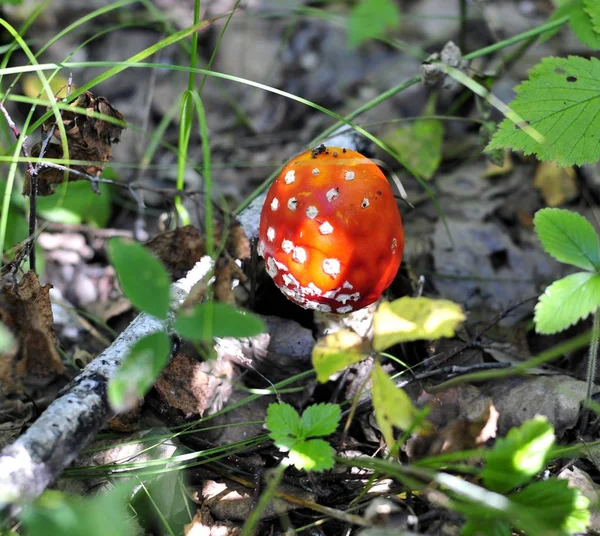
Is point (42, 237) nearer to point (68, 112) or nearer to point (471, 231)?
point (68, 112)

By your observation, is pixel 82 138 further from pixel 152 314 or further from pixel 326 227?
pixel 152 314

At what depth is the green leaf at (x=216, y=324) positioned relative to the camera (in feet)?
5.84

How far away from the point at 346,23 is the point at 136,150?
1.87m

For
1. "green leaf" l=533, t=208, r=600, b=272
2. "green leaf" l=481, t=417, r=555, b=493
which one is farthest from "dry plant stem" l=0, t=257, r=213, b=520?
"green leaf" l=533, t=208, r=600, b=272

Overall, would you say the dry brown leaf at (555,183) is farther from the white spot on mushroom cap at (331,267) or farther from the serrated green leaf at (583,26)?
the white spot on mushroom cap at (331,267)

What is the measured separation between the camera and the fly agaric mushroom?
2.47 meters

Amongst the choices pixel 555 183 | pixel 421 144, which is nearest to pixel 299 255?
pixel 421 144

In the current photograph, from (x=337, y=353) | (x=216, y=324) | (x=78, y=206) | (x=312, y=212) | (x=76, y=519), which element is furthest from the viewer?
(x=78, y=206)

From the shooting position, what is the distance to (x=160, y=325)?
2.50 metres

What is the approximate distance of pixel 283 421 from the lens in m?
2.21

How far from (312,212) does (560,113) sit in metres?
1.26

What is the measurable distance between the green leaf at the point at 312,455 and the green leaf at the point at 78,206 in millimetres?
2056

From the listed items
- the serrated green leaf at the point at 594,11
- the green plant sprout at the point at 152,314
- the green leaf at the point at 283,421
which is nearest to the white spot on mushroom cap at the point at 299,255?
the green leaf at the point at 283,421

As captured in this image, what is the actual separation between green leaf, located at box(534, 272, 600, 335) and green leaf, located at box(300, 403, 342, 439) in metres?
0.80
